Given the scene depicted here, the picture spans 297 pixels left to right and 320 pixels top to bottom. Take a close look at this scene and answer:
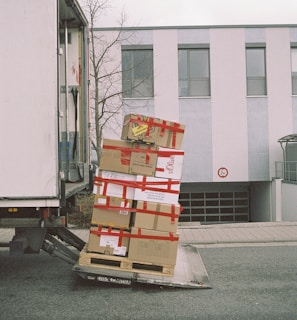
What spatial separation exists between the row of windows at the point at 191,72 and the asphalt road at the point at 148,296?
42.8ft

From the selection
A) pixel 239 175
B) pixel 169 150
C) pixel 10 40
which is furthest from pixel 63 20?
pixel 239 175

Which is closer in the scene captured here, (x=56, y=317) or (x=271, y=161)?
(x=56, y=317)

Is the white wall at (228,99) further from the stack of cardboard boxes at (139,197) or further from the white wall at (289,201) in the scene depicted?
the stack of cardboard boxes at (139,197)

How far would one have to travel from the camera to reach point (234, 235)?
966 centimetres

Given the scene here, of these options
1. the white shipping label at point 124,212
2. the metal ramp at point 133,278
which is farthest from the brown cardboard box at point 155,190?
the metal ramp at point 133,278

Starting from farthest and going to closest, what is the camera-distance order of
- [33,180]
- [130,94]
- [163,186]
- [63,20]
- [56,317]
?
[130,94]
[63,20]
[163,186]
[33,180]
[56,317]

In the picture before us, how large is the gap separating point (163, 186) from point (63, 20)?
3004 mm

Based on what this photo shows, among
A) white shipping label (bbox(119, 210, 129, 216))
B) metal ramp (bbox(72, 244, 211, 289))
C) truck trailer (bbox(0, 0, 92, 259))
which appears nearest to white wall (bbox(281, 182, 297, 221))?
metal ramp (bbox(72, 244, 211, 289))

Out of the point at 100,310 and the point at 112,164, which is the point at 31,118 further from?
the point at 100,310

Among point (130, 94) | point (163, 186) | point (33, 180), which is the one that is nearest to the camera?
point (33, 180)

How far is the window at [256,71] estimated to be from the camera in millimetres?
19000

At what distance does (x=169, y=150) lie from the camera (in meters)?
5.43

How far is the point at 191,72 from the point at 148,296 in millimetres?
15088

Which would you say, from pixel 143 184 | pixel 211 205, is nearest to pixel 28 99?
pixel 143 184
